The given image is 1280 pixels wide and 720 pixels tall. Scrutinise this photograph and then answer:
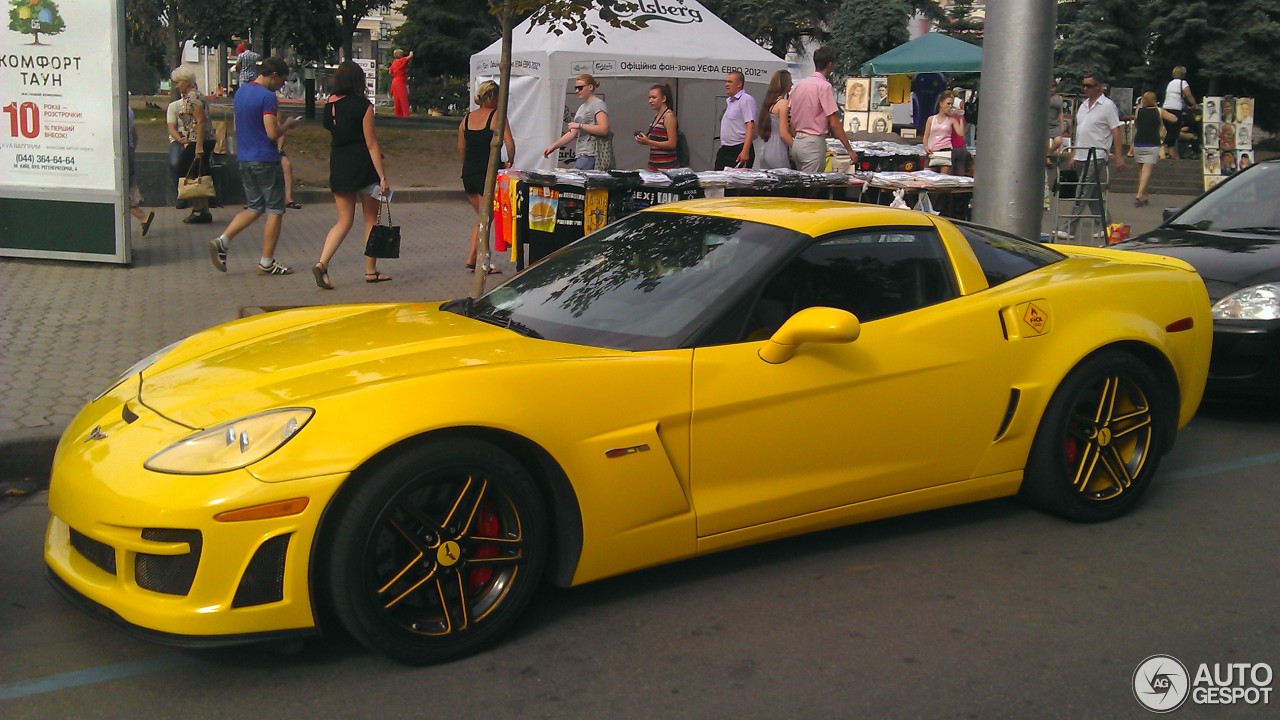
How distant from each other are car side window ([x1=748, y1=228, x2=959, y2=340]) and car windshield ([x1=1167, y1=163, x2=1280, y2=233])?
3910 mm

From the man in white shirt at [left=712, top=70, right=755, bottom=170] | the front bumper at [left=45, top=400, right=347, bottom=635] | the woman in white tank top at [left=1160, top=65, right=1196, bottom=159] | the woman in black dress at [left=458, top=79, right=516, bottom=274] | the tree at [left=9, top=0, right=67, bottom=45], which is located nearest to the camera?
the front bumper at [left=45, top=400, right=347, bottom=635]

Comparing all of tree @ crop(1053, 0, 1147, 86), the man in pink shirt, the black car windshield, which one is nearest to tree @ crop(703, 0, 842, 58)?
tree @ crop(1053, 0, 1147, 86)

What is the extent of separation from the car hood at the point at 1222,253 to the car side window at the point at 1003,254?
6.31 feet

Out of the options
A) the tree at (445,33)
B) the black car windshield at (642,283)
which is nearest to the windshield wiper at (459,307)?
the black car windshield at (642,283)

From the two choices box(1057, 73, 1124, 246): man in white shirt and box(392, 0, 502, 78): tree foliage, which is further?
box(392, 0, 502, 78): tree foliage

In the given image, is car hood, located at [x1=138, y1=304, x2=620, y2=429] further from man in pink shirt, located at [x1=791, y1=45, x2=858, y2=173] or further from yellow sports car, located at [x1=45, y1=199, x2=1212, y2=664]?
man in pink shirt, located at [x1=791, y1=45, x2=858, y2=173]

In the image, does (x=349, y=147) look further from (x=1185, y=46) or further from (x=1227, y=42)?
(x=1185, y=46)

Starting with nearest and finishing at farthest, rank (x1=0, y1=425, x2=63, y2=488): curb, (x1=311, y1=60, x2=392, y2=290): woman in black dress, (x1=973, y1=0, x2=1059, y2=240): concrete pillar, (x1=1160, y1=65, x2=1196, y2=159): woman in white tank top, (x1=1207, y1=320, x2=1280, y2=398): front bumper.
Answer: (x1=0, y1=425, x2=63, y2=488): curb → (x1=1207, y1=320, x2=1280, y2=398): front bumper → (x1=973, y1=0, x2=1059, y2=240): concrete pillar → (x1=311, y1=60, x2=392, y2=290): woman in black dress → (x1=1160, y1=65, x2=1196, y2=159): woman in white tank top

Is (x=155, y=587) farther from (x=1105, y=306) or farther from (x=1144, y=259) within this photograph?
(x=1144, y=259)

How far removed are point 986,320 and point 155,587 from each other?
10.4 feet

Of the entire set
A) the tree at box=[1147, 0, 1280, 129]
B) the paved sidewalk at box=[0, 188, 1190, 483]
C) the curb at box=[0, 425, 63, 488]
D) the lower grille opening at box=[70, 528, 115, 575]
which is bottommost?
the curb at box=[0, 425, 63, 488]

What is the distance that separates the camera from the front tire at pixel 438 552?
348cm

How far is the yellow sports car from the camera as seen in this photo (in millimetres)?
3447

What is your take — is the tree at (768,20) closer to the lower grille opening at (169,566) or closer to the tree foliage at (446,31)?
the tree foliage at (446,31)
